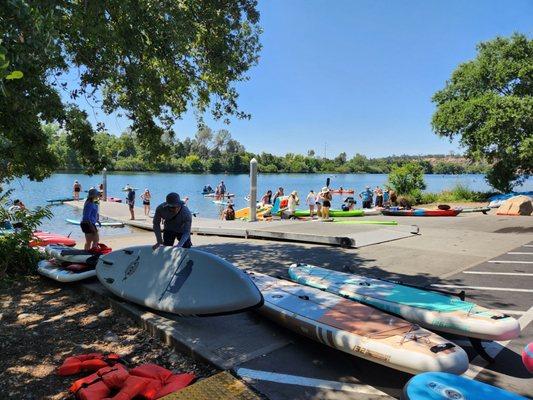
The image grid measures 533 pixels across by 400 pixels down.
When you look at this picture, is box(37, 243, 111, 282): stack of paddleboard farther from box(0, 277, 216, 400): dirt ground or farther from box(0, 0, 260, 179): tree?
box(0, 0, 260, 179): tree

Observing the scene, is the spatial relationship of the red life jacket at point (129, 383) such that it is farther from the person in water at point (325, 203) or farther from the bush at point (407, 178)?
the bush at point (407, 178)

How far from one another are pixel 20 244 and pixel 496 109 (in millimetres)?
24581

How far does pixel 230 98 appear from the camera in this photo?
11.8m

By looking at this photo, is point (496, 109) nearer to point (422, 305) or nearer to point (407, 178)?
point (407, 178)

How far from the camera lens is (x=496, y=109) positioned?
76.3 ft

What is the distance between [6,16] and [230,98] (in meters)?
8.36

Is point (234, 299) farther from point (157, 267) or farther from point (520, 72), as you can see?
point (520, 72)

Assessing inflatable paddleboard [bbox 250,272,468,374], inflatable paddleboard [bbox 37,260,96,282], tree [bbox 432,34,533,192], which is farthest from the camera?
tree [bbox 432,34,533,192]

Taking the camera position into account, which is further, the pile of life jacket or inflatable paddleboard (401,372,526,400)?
the pile of life jacket

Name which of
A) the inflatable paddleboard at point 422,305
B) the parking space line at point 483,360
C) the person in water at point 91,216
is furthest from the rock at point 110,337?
the person in water at point 91,216

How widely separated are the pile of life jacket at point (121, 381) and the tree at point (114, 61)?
310 centimetres

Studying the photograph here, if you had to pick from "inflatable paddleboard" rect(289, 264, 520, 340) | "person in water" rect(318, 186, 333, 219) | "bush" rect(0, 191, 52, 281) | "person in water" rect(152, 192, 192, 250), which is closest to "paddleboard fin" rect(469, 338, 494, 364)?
"inflatable paddleboard" rect(289, 264, 520, 340)

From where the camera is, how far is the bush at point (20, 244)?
313 inches

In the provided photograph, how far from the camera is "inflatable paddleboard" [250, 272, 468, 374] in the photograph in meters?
3.62
